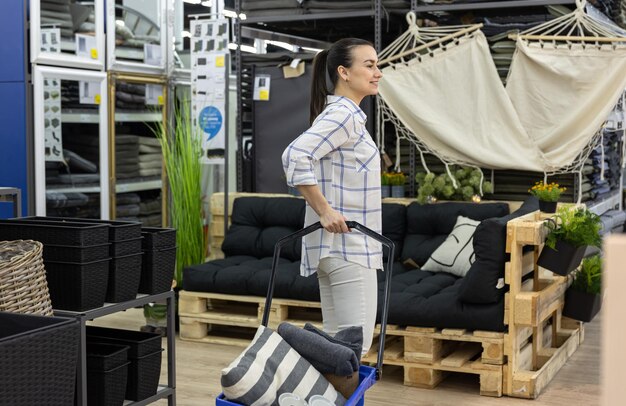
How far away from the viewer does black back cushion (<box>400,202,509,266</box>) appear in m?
5.97

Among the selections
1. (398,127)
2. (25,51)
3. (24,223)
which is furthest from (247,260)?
(24,223)

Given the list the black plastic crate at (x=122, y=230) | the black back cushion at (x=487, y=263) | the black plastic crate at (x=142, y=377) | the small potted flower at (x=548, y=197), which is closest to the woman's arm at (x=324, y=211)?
the black plastic crate at (x=122, y=230)

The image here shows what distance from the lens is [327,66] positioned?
3.58 meters

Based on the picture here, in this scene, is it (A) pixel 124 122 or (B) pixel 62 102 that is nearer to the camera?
(B) pixel 62 102

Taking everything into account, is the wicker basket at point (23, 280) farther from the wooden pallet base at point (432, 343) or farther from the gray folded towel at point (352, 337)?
the wooden pallet base at point (432, 343)

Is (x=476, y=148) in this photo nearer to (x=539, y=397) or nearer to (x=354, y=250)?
(x=539, y=397)

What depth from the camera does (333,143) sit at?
3344 millimetres

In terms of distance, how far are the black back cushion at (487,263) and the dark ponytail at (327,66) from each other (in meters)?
1.65

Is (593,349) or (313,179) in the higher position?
(313,179)

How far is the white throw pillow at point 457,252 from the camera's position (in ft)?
18.9

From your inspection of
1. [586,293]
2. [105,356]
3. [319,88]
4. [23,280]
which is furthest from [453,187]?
[23,280]

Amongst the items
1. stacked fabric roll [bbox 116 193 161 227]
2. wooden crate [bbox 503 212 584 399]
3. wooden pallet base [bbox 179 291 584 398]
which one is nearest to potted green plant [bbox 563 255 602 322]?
wooden crate [bbox 503 212 584 399]

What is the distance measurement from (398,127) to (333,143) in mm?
3164

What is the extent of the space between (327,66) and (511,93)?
9.36 ft
